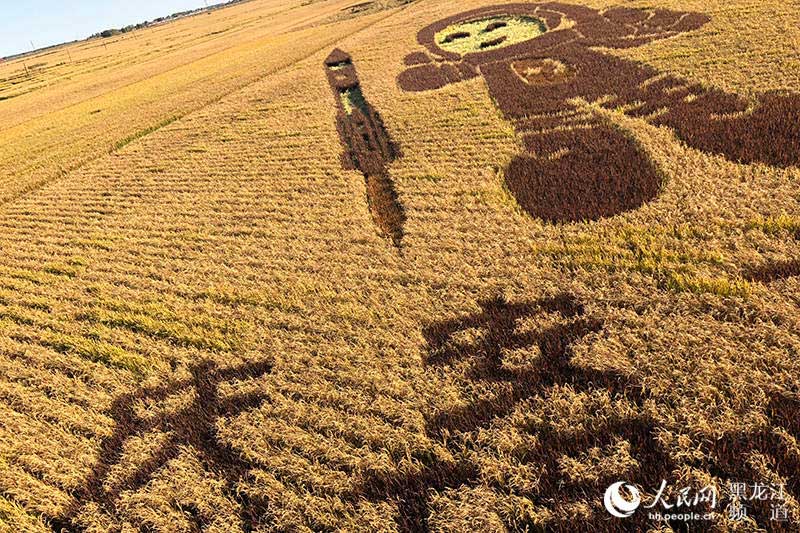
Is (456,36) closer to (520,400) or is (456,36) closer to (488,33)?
(488,33)

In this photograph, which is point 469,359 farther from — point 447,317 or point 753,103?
point 753,103

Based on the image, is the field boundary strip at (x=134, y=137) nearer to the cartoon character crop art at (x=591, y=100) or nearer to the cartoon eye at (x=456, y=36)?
the cartoon eye at (x=456, y=36)

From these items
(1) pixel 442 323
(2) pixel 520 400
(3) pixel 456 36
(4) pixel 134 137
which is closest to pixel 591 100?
(1) pixel 442 323

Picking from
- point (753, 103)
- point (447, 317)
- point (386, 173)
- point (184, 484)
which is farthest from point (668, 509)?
point (753, 103)

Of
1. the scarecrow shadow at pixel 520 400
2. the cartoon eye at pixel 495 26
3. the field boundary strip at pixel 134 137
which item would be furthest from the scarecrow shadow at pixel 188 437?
the cartoon eye at pixel 495 26

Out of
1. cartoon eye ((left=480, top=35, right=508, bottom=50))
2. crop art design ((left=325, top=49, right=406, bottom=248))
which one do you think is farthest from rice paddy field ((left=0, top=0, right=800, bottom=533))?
cartoon eye ((left=480, top=35, right=508, bottom=50))
